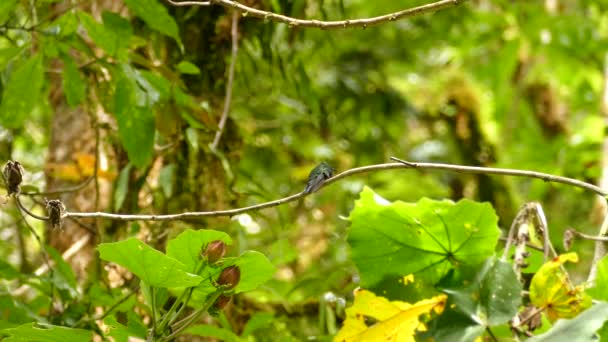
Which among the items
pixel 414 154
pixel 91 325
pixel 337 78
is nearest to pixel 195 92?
pixel 91 325

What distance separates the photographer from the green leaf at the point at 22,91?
1.11 m

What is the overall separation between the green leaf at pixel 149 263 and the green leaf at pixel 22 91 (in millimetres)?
499

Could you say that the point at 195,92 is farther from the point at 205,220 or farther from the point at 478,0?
the point at 478,0

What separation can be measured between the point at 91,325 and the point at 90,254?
393 millimetres

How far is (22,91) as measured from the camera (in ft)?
3.65

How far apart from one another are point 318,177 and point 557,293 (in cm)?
25

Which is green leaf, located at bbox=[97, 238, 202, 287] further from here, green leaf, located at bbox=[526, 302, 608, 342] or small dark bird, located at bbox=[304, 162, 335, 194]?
green leaf, located at bbox=[526, 302, 608, 342]

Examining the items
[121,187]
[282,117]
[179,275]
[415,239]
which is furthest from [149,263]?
[282,117]

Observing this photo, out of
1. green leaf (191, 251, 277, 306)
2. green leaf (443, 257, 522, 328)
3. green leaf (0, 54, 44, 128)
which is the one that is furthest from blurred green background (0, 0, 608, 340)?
green leaf (191, 251, 277, 306)

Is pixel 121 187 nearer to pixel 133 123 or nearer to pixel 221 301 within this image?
pixel 133 123

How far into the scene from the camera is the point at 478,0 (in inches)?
183

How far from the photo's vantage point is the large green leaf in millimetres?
721

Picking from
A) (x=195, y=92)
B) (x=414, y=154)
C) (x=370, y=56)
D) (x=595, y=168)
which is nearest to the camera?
(x=195, y=92)

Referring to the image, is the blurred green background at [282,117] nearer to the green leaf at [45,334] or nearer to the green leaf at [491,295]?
the green leaf at [491,295]
